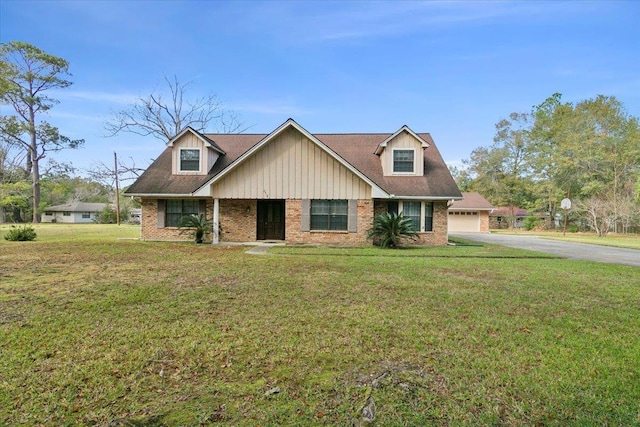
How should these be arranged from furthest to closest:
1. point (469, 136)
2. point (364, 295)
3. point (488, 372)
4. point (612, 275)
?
point (469, 136) < point (612, 275) < point (364, 295) < point (488, 372)

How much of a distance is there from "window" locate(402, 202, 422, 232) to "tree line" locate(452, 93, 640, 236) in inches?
912

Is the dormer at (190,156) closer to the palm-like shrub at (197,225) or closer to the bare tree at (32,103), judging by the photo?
the palm-like shrub at (197,225)

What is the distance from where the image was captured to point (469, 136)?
46781 millimetres

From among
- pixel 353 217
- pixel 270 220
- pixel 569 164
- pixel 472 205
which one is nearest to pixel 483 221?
pixel 472 205

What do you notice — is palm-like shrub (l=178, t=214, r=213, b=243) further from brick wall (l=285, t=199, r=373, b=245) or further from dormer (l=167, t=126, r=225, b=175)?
brick wall (l=285, t=199, r=373, b=245)

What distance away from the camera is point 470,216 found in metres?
33.2

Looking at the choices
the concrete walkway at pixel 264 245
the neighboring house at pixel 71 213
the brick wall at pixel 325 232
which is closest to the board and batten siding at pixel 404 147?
the brick wall at pixel 325 232

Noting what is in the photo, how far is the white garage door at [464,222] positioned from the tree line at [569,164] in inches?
365

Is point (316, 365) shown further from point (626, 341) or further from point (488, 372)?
point (626, 341)

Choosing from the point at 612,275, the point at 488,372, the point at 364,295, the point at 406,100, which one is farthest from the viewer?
the point at 406,100

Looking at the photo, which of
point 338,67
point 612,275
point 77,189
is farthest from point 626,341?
point 77,189

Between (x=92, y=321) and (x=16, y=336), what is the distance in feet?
2.55

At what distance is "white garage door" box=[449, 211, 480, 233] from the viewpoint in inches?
1297

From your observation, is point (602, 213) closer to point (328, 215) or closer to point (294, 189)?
point (328, 215)
